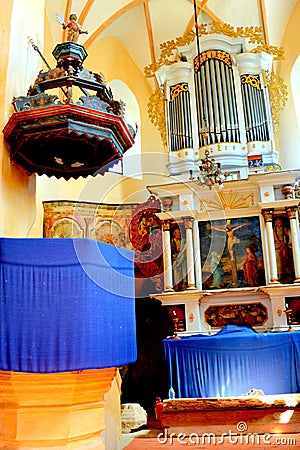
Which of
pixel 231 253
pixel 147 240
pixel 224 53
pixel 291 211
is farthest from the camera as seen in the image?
pixel 224 53

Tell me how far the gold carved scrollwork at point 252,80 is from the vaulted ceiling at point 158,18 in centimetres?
164

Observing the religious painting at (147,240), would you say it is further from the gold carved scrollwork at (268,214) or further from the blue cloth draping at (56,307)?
the blue cloth draping at (56,307)

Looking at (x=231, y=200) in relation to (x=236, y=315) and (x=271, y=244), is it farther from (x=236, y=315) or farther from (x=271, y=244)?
(x=236, y=315)

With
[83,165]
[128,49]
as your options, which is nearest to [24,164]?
[83,165]

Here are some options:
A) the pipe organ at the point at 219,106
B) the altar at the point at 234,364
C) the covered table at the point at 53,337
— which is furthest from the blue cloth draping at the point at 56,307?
the pipe organ at the point at 219,106

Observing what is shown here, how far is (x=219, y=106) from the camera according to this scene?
1009cm

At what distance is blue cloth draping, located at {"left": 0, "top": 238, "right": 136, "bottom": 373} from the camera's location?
2885 millimetres

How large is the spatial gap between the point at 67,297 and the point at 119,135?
5.74ft

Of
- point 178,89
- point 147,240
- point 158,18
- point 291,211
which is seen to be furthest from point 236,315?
point 158,18

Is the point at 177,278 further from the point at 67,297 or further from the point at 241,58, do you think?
the point at 67,297

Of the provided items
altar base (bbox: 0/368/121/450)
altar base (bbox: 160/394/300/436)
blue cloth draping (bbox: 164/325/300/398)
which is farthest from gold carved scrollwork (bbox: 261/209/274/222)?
altar base (bbox: 0/368/121/450)

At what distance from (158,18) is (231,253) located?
675cm

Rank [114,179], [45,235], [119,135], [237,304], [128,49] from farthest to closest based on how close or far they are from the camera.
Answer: [128,49] < [114,179] < [45,235] < [237,304] < [119,135]

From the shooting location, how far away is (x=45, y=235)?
30.1 feet
